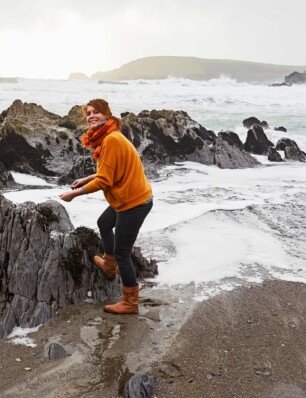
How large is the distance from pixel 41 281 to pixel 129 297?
894 mm

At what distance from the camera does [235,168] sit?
640 inches

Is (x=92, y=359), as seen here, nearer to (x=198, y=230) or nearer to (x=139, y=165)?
(x=139, y=165)

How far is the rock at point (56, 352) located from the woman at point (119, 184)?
0.77 metres

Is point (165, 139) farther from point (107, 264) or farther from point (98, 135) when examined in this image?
point (98, 135)

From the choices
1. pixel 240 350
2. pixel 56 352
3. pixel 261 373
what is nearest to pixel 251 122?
pixel 240 350

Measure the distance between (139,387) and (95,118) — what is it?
2.37 meters

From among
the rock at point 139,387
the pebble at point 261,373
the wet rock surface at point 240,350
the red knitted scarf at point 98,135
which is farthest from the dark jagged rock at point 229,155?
the rock at point 139,387

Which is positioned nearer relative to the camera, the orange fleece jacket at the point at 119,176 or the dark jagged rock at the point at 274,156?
the orange fleece jacket at the point at 119,176

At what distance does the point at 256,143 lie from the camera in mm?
19812

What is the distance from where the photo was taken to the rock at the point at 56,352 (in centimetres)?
383

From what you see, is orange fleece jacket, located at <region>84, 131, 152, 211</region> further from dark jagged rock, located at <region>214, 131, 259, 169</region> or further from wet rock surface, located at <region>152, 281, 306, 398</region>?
dark jagged rock, located at <region>214, 131, 259, 169</region>

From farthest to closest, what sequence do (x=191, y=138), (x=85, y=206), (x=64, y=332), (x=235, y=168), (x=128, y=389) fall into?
(x=191, y=138)
(x=235, y=168)
(x=85, y=206)
(x=64, y=332)
(x=128, y=389)

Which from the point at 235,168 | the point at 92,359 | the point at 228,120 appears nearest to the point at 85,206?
the point at 92,359

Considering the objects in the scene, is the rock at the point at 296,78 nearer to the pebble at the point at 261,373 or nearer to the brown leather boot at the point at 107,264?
the brown leather boot at the point at 107,264
